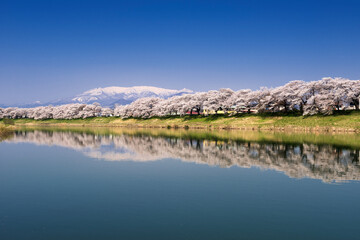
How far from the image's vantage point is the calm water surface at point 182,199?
11.9m

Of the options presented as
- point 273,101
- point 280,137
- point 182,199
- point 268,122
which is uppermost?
point 273,101

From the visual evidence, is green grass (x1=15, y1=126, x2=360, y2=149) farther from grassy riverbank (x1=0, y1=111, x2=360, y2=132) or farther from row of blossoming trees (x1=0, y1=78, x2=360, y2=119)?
row of blossoming trees (x1=0, y1=78, x2=360, y2=119)

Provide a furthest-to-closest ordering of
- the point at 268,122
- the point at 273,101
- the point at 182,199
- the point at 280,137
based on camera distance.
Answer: the point at 273,101 < the point at 268,122 < the point at 280,137 < the point at 182,199

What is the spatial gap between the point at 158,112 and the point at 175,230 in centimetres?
10735

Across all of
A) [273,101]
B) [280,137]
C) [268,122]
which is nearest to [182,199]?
[280,137]

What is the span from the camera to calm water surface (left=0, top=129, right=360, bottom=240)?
11852 millimetres

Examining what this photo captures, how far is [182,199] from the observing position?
52.9ft

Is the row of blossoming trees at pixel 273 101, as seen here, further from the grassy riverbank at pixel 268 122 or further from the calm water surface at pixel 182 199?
the calm water surface at pixel 182 199

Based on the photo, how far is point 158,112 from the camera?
119 meters

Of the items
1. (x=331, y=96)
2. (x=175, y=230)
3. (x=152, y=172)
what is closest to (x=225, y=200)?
(x=175, y=230)

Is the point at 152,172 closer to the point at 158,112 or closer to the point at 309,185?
the point at 309,185

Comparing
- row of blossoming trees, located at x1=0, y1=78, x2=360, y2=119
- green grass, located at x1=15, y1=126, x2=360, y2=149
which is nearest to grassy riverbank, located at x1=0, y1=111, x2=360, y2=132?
row of blossoming trees, located at x1=0, y1=78, x2=360, y2=119

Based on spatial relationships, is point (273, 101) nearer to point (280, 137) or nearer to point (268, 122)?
point (268, 122)

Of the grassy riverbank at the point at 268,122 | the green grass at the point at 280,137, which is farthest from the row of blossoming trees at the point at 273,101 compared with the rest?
the green grass at the point at 280,137
